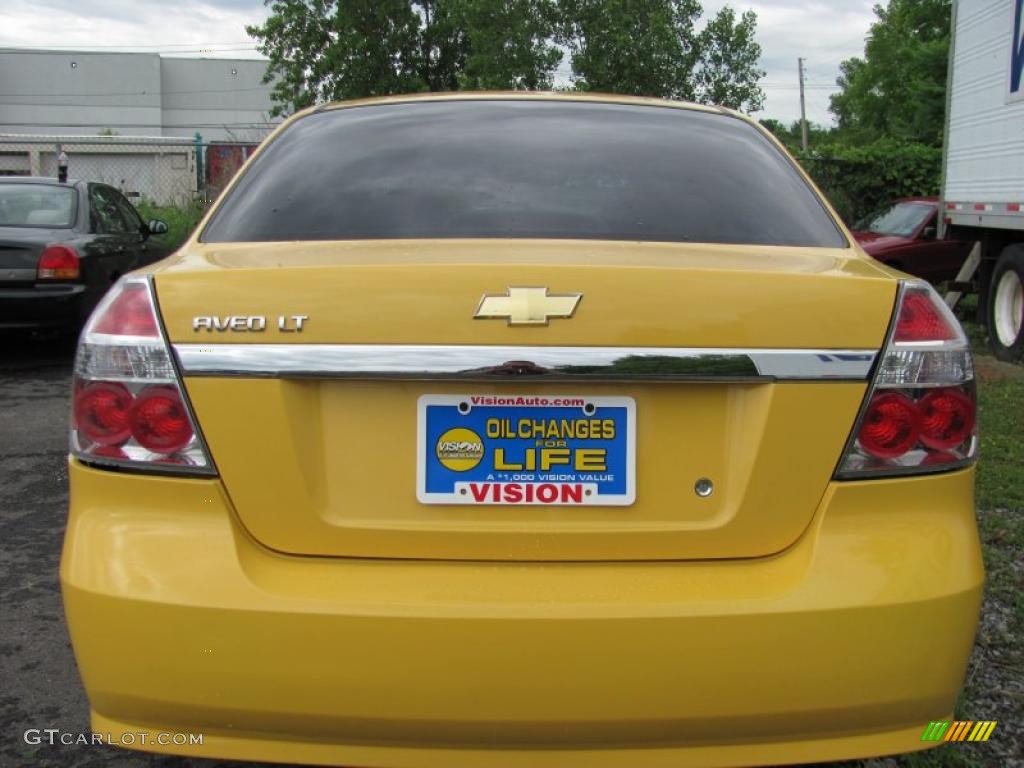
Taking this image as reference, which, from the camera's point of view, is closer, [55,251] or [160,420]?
[160,420]

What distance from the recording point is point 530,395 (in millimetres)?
1752

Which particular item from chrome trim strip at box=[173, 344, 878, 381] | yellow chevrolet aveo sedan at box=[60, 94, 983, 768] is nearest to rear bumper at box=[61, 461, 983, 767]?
yellow chevrolet aveo sedan at box=[60, 94, 983, 768]

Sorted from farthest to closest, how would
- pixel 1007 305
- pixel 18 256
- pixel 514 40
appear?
pixel 514 40 → pixel 1007 305 → pixel 18 256

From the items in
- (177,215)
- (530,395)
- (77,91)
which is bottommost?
(530,395)

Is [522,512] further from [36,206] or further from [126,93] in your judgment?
[126,93]

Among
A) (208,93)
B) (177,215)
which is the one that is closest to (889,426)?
(177,215)

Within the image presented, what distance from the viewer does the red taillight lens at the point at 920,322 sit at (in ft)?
5.98

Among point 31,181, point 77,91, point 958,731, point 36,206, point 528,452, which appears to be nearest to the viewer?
point 528,452

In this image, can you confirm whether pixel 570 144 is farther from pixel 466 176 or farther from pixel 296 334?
pixel 296 334

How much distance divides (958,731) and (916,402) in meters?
0.83

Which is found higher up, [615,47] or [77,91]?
[77,91]

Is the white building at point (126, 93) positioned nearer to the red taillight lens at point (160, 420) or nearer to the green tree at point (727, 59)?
the green tree at point (727, 59)

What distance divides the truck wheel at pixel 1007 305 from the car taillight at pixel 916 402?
760 centimetres

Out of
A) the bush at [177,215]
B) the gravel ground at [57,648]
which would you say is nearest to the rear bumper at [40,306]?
the gravel ground at [57,648]
